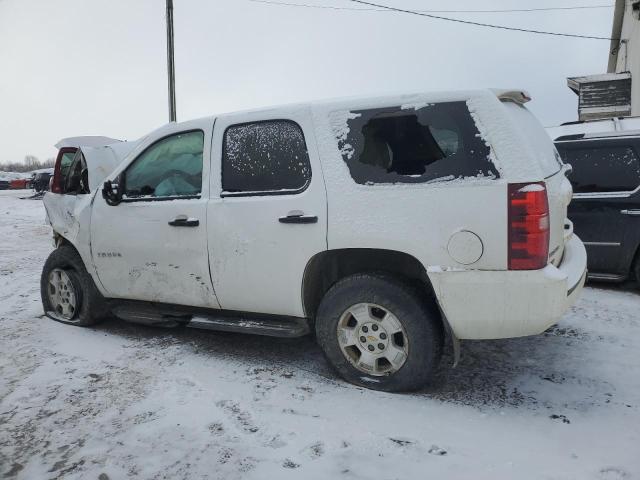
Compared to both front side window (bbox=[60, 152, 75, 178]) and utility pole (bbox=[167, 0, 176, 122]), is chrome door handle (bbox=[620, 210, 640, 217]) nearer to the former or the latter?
front side window (bbox=[60, 152, 75, 178])

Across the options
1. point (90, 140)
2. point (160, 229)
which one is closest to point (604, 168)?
point (160, 229)

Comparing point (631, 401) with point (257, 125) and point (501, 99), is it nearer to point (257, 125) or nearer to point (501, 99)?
point (501, 99)

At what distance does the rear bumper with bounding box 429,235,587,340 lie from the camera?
99.6 inches

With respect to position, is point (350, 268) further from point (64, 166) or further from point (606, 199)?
point (606, 199)

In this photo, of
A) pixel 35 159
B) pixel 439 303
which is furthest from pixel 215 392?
pixel 35 159

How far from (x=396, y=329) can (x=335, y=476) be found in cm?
97

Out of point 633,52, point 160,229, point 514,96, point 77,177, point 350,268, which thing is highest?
point 633,52

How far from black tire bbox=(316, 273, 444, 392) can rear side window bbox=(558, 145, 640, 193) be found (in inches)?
144

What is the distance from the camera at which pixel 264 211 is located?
3.17 m

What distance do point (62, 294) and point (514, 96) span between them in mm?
4241

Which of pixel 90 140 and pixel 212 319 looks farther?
pixel 90 140

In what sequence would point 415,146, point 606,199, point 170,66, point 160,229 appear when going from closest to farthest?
point 415,146 < point 160,229 < point 606,199 < point 170,66

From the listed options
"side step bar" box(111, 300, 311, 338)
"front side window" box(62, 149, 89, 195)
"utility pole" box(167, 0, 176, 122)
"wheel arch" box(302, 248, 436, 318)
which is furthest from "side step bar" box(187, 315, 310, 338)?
"utility pole" box(167, 0, 176, 122)

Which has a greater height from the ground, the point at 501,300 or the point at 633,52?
the point at 633,52
